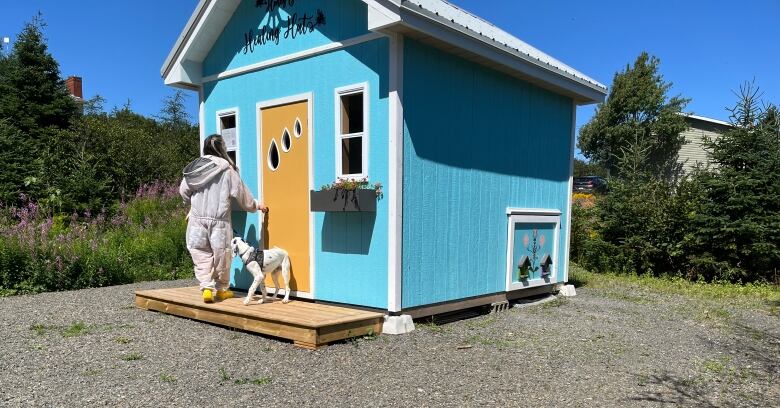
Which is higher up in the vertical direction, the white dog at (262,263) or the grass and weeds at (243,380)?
the white dog at (262,263)

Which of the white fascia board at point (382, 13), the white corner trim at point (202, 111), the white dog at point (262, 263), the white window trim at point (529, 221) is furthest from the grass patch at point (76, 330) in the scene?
the white window trim at point (529, 221)

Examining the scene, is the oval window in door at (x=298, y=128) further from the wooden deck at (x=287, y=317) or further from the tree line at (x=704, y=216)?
the tree line at (x=704, y=216)

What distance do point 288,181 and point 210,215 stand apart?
0.97 m

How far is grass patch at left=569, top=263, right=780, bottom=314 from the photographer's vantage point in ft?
25.7

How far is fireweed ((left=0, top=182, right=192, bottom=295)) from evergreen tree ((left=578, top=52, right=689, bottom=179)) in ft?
78.9

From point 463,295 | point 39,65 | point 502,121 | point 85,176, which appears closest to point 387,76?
point 502,121

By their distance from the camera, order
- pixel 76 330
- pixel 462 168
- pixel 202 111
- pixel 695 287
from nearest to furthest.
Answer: pixel 76 330 → pixel 462 168 → pixel 202 111 → pixel 695 287

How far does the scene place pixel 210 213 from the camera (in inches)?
222

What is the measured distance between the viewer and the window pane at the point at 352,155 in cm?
554

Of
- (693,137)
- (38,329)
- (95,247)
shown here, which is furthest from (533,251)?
(693,137)

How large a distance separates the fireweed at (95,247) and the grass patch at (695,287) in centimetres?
753

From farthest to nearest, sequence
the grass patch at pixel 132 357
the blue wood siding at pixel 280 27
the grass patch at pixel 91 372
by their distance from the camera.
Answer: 1. the blue wood siding at pixel 280 27
2. the grass patch at pixel 132 357
3. the grass patch at pixel 91 372

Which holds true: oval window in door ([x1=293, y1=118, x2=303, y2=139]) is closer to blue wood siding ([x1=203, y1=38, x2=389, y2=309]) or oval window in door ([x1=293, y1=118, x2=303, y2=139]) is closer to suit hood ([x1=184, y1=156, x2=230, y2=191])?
blue wood siding ([x1=203, y1=38, x2=389, y2=309])

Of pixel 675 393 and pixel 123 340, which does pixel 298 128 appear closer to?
pixel 123 340
